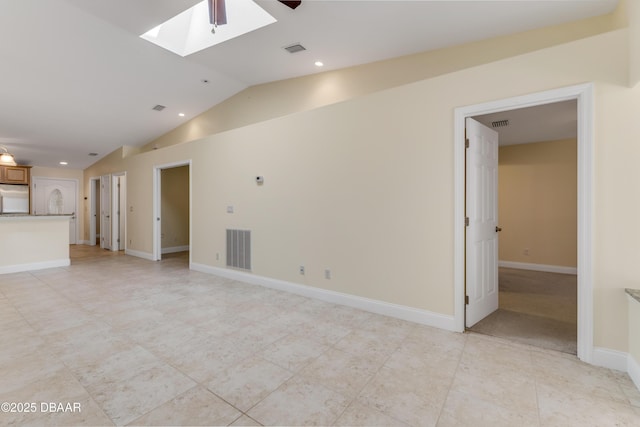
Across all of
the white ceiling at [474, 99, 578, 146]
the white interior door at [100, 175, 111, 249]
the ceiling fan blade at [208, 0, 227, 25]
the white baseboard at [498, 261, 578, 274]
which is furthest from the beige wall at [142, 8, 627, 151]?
the white baseboard at [498, 261, 578, 274]

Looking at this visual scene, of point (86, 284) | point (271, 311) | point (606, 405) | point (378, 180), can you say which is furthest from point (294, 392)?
point (86, 284)

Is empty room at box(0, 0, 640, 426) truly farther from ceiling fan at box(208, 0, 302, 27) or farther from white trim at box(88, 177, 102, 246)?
white trim at box(88, 177, 102, 246)

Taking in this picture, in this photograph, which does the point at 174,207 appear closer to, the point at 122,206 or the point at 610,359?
the point at 122,206

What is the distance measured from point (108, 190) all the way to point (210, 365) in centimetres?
844

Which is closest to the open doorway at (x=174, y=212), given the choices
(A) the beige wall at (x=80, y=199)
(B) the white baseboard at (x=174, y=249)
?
(B) the white baseboard at (x=174, y=249)

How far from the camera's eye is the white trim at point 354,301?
2967 millimetres

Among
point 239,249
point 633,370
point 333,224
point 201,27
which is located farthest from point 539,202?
point 201,27

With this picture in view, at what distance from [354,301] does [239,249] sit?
233 cm

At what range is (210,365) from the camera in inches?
89.0

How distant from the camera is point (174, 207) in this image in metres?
8.30

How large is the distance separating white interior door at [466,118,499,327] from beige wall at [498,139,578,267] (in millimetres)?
3262

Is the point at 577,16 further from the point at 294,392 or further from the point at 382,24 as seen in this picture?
the point at 294,392

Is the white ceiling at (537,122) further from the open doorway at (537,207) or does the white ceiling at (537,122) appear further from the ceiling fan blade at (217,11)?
the ceiling fan blade at (217,11)

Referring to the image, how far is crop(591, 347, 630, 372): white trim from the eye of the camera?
84.7 inches
